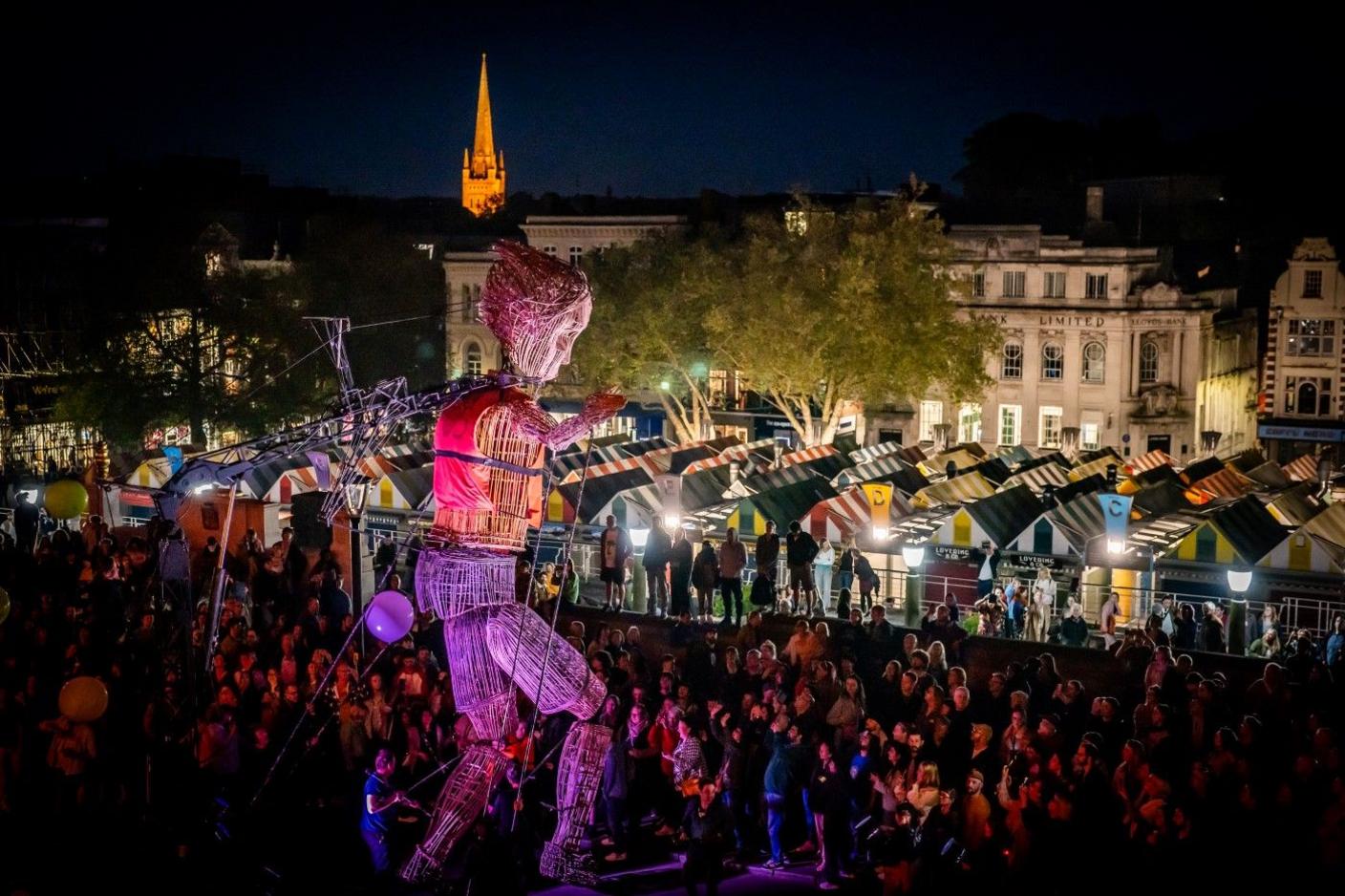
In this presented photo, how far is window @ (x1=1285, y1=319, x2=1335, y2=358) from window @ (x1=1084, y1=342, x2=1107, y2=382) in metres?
6.47

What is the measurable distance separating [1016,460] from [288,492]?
16.6 metres

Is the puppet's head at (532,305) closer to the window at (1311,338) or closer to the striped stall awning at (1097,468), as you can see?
the striped stall awning at (1097,468)

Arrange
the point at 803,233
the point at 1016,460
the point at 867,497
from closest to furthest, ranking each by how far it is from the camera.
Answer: the point at 867,497 → the point at 1016,460 → the point at 803,233

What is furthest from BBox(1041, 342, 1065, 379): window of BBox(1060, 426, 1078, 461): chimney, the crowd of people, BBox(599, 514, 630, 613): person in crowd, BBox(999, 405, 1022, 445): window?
the crowd of people

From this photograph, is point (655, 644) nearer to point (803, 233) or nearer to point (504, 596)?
point (504, 596)

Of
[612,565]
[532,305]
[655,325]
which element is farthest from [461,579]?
[655,325]

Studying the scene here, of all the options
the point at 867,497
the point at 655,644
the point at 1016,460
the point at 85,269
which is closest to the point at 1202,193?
the point at 1016,460

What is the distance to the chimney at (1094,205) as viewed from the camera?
181 ft

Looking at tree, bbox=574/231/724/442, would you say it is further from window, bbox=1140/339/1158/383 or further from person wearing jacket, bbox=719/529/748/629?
person wearing jacket, bbox=719/529/748/629

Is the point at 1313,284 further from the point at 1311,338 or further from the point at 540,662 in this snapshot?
the point at 540,662

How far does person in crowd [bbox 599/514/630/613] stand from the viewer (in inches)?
870

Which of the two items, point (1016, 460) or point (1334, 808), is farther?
point (1016, 460)

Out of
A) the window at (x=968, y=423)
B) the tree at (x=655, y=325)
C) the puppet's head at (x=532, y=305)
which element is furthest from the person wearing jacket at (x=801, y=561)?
the window at (x=968, y=423)

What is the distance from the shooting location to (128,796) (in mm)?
15406
